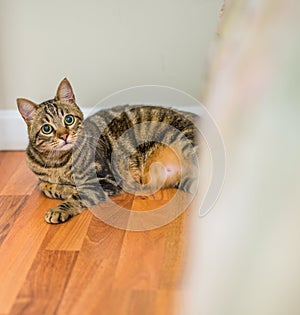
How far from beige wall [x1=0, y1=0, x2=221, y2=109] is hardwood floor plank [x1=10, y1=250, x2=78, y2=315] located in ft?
2.63

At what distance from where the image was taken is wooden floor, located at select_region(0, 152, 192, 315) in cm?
142

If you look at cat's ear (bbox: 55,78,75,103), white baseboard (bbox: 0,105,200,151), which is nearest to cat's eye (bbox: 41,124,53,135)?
cat's ear (bbox: 55,78,75,103)

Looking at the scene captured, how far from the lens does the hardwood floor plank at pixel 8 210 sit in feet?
5.91

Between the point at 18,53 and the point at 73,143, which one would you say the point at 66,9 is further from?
the point at 73,143

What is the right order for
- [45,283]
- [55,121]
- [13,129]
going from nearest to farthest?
[45,283], [55,121], [13,129]

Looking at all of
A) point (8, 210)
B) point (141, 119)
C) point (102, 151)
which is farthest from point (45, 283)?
point (141, 119)

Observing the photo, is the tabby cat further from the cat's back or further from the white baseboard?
the white baseboard

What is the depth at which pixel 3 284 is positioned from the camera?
1.52 metres

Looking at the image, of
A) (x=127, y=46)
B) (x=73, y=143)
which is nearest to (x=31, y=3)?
(x=127, y=46)

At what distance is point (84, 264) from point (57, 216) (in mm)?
264

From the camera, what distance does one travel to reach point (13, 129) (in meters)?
2.27

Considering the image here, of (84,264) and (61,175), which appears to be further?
(61,175)

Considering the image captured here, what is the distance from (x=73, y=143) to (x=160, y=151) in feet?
1.06

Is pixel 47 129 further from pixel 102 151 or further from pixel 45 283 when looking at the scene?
pixel 45 283
